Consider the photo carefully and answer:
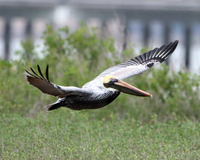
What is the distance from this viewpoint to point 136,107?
8969mm

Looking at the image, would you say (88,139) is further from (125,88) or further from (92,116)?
(92,116)

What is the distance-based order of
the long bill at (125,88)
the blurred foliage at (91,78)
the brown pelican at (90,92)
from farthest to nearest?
1. the blurred foliage at (91,78)
2. the long bill at (125,88)
3. the brown pelican at (90,92)

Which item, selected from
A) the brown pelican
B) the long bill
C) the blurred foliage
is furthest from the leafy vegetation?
the long bill

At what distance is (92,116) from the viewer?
8062mm

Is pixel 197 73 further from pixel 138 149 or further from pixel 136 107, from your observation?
pixel 138 149

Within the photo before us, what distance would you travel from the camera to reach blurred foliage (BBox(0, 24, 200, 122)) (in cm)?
851

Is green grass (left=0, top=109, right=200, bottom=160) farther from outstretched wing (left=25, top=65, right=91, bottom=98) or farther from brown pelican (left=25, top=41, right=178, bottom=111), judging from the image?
outstretched wing (left=25, top=65, right=91, bottom=98)

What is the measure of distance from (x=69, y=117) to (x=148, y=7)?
13261mm

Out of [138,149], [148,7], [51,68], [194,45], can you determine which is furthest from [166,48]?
[194,45]

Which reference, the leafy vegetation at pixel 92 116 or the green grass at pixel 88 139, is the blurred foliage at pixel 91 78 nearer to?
the leafy vegetation at pixel 92 116

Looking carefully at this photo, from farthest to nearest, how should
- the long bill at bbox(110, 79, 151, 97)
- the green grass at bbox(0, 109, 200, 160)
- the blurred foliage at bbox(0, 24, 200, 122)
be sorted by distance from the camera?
the blurred foliage at bbox(0, 24, 200, 122), the green grass at bbox(0, 109, 200, 160), the long bill at bbox(110, 79, 151, 97)

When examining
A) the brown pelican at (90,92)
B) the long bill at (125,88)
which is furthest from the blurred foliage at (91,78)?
the long bill at (125,88)

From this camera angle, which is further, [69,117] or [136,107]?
[136,107]

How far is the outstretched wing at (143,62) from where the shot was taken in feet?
20.6
